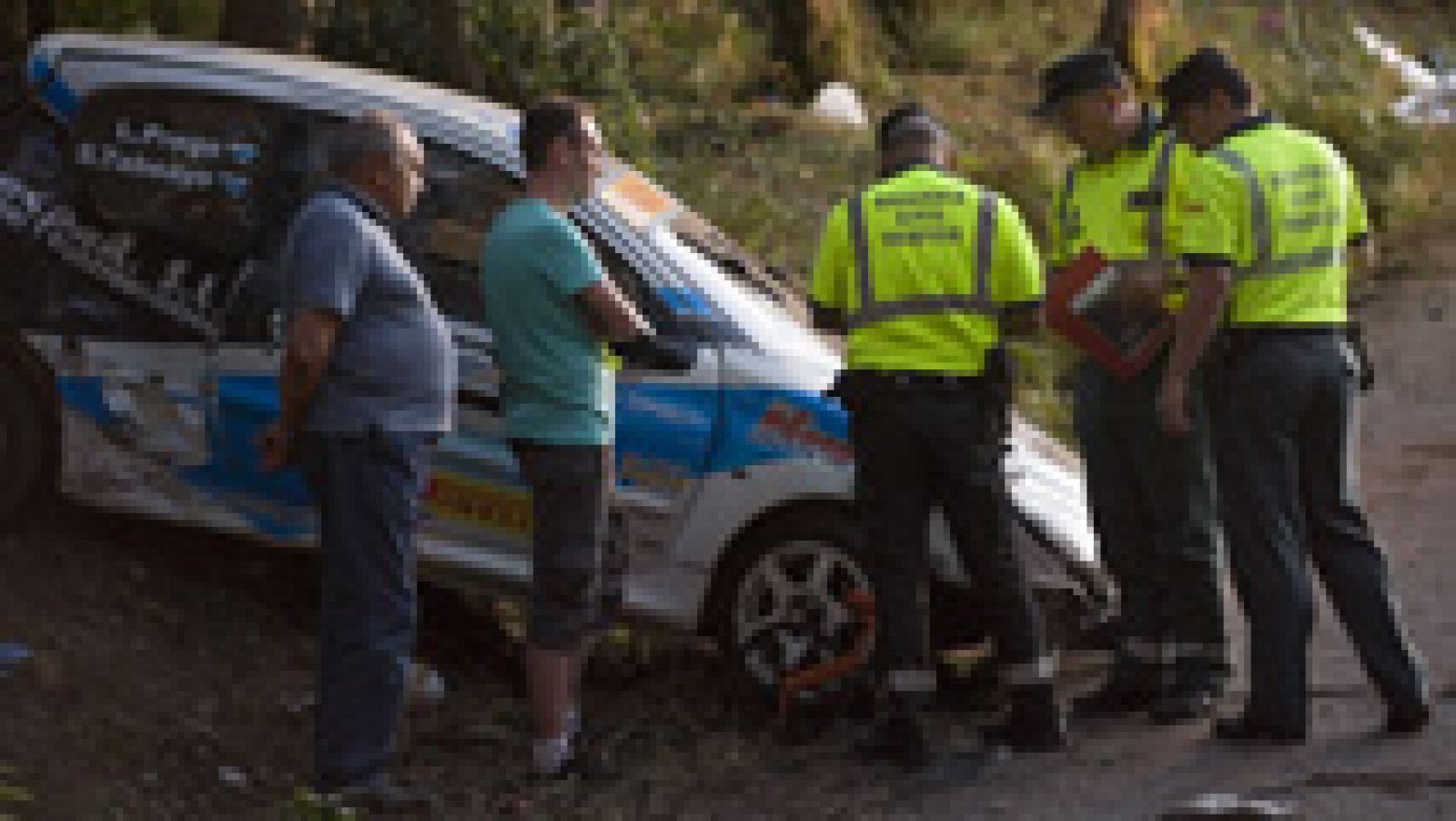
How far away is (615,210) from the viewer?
7680 millimetres

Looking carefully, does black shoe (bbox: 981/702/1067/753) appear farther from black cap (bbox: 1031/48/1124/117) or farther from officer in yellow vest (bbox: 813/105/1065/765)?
black cap (bbox: 1031/48/1124/117)

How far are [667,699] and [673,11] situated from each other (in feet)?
35.3

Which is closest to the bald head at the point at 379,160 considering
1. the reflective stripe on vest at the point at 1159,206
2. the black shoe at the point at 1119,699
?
the reflective stripe on vest at the point at 1159,206

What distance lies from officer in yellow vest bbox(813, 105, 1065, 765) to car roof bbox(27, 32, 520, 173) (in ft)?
4.44

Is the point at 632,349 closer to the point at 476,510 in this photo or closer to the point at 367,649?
the point at 476,510

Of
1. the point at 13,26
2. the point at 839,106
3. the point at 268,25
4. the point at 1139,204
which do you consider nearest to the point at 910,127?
the point at 1139,204

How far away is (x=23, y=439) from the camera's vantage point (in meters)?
7.84

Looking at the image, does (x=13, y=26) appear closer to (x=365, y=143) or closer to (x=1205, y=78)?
(x=365, y=143)

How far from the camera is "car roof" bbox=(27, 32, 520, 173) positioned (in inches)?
303

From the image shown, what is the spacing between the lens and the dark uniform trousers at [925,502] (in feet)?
22.6

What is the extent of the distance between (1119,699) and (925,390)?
4.40 ft

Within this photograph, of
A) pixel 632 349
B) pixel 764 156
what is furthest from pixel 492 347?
pixel 764 156

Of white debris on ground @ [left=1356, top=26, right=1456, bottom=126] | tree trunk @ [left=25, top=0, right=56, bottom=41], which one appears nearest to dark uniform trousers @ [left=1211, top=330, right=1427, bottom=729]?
tree trunk @ [left=25, top=0, right=56, bottom=41]

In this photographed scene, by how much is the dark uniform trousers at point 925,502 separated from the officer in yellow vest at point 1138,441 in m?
0.55
